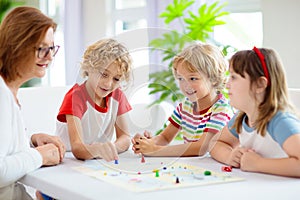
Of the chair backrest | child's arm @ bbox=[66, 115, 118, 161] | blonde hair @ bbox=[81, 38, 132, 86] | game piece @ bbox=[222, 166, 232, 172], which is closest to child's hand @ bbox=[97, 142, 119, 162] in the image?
child's arm @ bbox=[66, 115, 118, 161]

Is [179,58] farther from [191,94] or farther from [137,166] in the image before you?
[137,166]

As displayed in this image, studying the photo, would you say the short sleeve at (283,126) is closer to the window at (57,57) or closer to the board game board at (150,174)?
the board game board at (150,174)

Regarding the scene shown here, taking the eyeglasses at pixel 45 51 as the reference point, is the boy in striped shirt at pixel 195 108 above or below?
below

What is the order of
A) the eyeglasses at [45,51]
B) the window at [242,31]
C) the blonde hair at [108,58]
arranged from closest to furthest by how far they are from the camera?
1. the blonde hair at [108,58]
2. the eyeglasses at [45,51]
3. the window at [242,31]

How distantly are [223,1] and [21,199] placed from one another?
90.3 inches

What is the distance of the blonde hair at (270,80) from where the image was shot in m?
1.54

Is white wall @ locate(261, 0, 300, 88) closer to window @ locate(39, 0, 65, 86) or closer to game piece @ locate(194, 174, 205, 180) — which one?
game piece @ locate(194, 174, 205, 180)

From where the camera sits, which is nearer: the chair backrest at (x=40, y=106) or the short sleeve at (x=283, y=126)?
the short sleeve at (x=283, y=126)

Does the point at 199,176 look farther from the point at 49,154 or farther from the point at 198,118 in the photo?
the point at 49,154

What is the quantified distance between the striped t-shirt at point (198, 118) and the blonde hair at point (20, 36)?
0.48m

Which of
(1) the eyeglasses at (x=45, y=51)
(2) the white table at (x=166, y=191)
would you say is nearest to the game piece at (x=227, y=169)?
(2) the white table at (x=166, y=191)

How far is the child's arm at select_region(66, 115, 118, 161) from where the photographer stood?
160 centimetres

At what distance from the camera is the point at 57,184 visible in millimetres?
1404

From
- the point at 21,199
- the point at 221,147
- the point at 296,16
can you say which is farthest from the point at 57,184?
the point at 296,16
